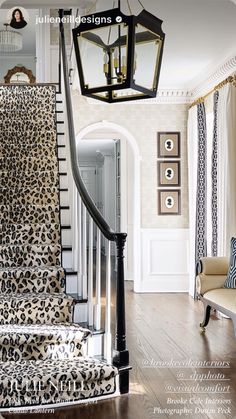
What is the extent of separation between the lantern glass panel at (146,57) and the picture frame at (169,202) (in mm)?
5799

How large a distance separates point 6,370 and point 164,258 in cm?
566

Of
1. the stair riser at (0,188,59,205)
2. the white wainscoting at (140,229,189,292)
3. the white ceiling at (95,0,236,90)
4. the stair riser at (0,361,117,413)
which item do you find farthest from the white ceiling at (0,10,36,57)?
the stair riser at (0,361,117,413)

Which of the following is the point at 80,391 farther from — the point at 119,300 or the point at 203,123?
the point at 203,123

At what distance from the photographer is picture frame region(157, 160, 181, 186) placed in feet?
28.3

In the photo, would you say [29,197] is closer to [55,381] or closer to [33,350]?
[33,350]

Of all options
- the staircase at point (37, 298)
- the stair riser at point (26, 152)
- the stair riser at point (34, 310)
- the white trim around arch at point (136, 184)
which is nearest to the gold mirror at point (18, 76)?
the white trim around arch at point (136, 184)

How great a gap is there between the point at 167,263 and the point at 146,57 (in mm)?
6181

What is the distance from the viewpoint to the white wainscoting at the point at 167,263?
28.3ft

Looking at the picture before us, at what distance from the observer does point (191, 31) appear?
585 centimetres

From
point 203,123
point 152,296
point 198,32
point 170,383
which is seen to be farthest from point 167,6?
point 152,296

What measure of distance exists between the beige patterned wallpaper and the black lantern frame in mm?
5666

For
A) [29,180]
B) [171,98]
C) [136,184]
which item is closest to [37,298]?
[29,180]

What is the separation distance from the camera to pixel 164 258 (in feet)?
28.5

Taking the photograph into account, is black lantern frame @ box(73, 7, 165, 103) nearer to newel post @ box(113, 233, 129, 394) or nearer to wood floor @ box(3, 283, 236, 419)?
newel post @ box(113, 233, 129, 394)
